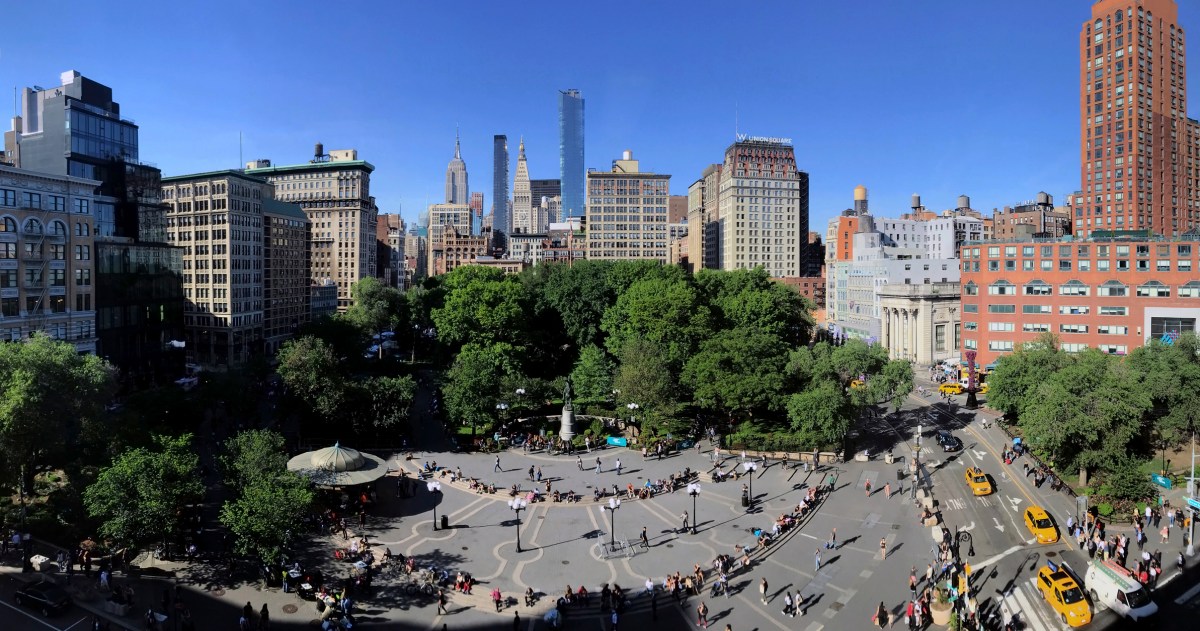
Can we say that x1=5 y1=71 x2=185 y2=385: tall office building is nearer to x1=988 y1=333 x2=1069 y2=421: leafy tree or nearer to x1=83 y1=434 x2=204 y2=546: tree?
x1=83 y1=434 x2=204 y2=546: tree

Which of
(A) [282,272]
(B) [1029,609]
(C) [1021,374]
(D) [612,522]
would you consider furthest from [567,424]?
(A) [282,272]

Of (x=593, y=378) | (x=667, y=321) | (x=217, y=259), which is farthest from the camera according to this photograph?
(x=217, y=259)

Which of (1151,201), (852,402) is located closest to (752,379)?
(852,402)

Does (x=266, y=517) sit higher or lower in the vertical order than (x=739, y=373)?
lower

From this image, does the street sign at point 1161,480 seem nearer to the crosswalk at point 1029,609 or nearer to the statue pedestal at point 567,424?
the crosswalk at point 1029,609

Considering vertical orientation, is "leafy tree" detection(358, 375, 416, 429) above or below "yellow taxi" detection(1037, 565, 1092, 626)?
above

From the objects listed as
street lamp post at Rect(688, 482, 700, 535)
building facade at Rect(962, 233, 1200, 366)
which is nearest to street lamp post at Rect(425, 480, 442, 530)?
street lamp post at Rect(688, 482, 700, 535)

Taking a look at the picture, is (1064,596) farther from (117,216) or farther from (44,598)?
(117,216)

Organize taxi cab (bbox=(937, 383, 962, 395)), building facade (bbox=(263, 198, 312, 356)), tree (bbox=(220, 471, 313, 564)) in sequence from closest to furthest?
tree (bbox=(220, 471, 313, 564))
taxi cab (bbox=(937, 383, 962, 395))
building facade (bbox=(263, 198, 312, 356))
